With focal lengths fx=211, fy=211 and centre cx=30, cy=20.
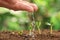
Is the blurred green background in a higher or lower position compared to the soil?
higher

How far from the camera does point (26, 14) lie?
238cm

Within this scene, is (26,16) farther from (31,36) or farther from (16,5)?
(16,5)

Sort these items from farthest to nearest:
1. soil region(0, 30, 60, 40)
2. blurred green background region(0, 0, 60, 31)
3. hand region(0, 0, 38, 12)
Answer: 1. blurred green background region(0, 0, 60, 31)
2. soil region(0, 30, 60, 40)
3. hand region(0, 0, 38, 12)

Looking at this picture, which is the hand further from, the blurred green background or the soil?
the blurred green background

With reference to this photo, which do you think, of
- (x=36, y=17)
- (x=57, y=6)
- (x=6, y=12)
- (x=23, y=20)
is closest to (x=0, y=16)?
(x=6, y=12)

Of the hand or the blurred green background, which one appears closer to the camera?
the hand

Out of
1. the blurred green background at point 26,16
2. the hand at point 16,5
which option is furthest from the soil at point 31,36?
the blurred green background at point 26,16

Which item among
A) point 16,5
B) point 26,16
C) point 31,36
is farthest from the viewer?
point 26,16

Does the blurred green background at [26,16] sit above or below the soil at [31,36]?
above

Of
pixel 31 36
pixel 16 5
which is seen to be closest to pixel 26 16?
pixel 31 36

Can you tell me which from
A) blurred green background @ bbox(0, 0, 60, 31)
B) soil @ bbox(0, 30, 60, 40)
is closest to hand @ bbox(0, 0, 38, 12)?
soil @ bbox(0, 30, 60, 40)

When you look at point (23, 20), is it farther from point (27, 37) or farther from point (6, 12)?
point (27, 37)

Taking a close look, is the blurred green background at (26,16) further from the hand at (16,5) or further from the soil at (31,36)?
the hand at (16,5)

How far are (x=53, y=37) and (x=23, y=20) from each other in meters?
1.14
